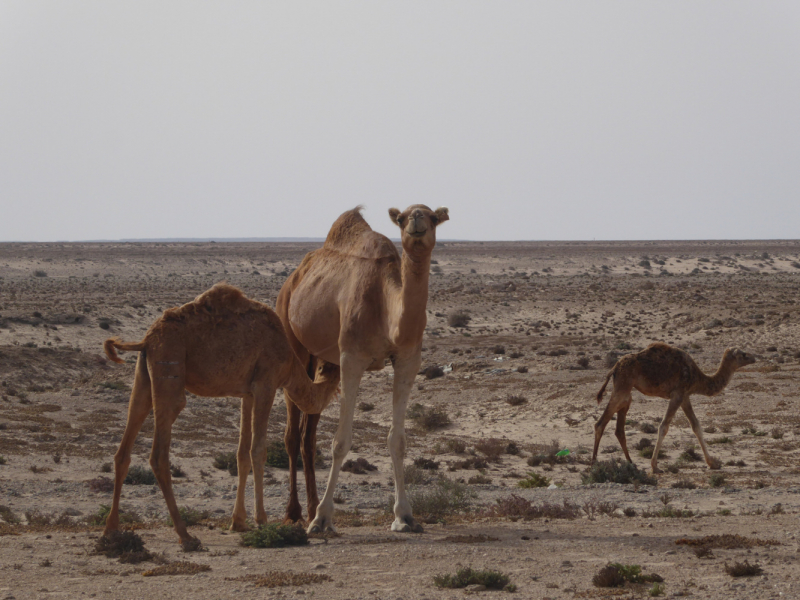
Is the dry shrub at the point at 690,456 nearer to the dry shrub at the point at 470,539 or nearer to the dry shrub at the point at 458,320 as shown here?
the dry shrub at the point at 470,539

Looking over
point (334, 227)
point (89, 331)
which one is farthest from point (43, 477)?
point (89, 331)

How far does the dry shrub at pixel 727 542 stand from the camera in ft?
27.5

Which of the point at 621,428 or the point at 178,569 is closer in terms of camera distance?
the point at 178,569

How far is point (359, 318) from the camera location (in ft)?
31.3

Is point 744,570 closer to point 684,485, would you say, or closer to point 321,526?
point 321,526

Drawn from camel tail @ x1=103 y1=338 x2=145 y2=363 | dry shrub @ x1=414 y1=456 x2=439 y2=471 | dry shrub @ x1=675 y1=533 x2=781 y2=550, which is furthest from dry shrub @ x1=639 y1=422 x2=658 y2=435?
camel tail @ x1=103 y1=338 x2=145 y2=363

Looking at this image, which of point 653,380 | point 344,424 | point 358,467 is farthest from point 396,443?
point 653,380

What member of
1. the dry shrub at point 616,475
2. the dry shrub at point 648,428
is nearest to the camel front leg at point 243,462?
the dry shrub at point 616,475

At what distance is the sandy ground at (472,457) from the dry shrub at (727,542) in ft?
0.57

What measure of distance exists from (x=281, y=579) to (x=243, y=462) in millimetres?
2490

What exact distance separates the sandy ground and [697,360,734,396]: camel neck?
133 cm

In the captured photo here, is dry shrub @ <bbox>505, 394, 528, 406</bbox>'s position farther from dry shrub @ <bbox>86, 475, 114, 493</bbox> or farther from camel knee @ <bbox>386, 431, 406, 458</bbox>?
camel knee @ <bbox>386, 431, 406, 458</bbox>

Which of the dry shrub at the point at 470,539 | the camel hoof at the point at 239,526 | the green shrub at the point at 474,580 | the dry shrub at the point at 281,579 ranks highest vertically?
the green shrub at the point at 474,580

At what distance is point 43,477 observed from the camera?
46.8 ft
